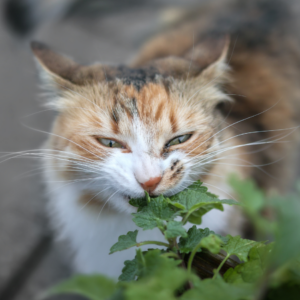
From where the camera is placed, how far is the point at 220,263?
2.27 ft

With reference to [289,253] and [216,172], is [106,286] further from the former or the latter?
[216,172]

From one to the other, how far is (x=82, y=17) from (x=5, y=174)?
73.4 inches

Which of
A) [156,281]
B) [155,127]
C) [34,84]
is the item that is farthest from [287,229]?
[34,84]

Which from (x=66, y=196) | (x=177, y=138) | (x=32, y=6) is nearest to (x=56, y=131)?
(x=66, y=196)

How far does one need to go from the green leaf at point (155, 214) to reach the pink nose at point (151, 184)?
0.18 meters

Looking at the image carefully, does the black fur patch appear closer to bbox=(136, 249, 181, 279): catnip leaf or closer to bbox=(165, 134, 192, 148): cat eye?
bbox=(165, 134, 192, 148): cat eye

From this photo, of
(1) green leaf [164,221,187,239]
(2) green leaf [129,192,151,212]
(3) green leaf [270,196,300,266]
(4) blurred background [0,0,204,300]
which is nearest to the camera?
(3) green leaf [270,196,300,266]

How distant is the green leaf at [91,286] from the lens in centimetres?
45

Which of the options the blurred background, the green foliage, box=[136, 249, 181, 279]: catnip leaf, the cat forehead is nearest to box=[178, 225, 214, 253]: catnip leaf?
the green foliage

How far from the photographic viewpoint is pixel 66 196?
1.45 metres

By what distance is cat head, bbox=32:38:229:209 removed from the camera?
101 centimetres

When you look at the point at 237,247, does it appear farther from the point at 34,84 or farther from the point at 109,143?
the point at 34,84

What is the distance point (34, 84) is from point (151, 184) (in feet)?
7.65

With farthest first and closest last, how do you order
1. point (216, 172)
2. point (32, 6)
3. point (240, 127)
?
point (32, 6) → point (240, 127) → point (216, 172)
